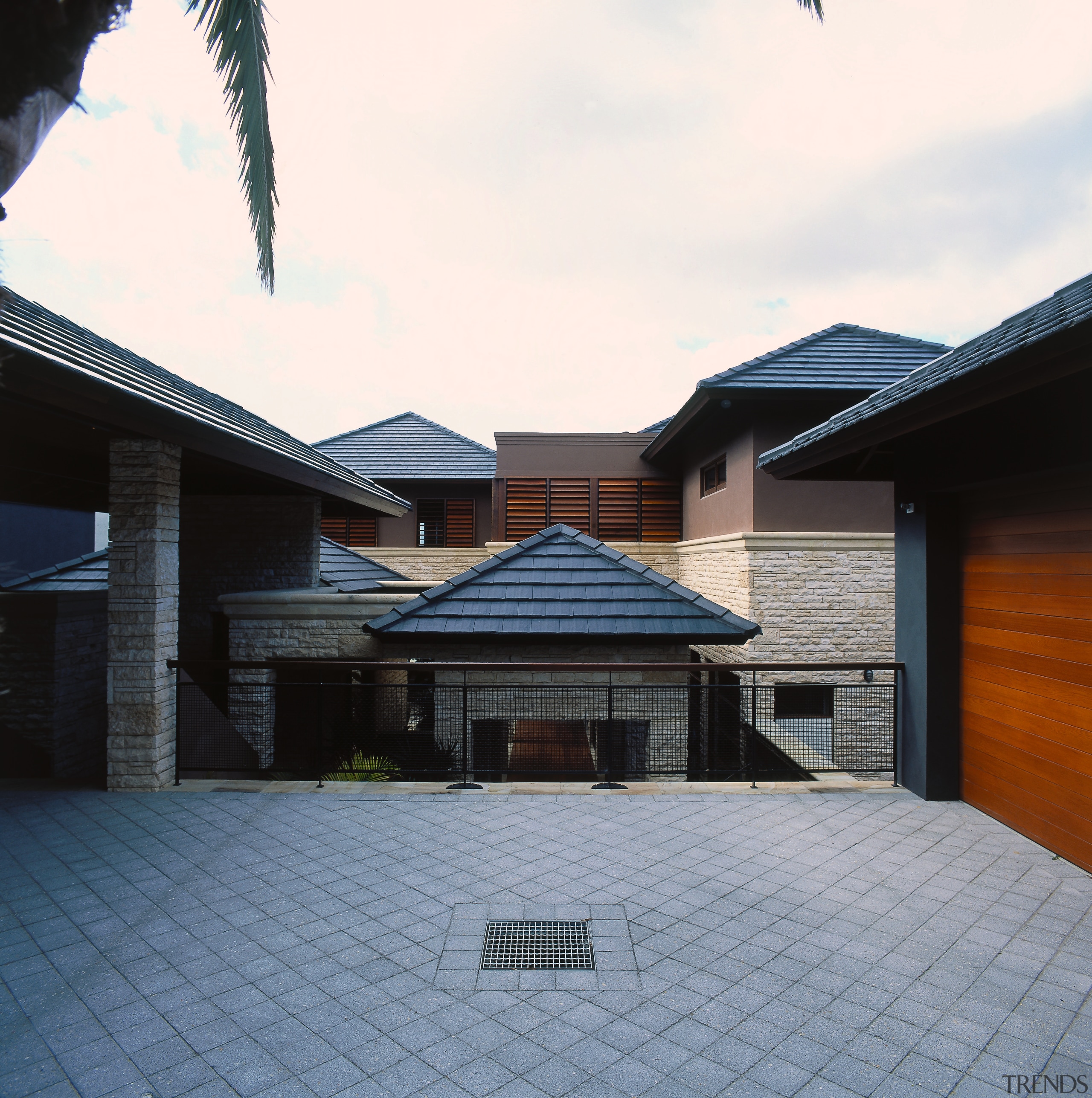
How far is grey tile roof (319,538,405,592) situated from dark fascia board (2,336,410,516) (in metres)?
3.87

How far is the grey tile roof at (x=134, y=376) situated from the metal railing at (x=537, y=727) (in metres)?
2.32

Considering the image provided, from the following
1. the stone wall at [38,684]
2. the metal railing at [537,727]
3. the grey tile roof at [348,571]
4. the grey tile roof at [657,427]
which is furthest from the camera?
the grey tile roof at [657,427]

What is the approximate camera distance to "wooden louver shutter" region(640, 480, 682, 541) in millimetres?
18531

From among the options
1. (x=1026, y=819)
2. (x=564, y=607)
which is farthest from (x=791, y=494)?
(x=1026, y=819)

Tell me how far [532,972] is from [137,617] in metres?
4.54

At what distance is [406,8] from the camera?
14.6 feet

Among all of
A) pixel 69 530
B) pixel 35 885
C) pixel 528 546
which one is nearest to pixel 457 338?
pixel 69 530

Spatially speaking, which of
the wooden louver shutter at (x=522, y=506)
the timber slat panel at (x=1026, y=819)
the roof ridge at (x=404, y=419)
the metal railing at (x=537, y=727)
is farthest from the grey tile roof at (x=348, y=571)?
the roof ridge at (x=404, y=419)

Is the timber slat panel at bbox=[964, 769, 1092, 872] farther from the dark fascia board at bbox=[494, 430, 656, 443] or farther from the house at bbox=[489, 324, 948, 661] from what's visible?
the dark fascia board at bbox=[494, 430, 656, 443]

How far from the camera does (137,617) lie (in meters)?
5.69

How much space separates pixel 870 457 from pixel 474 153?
5336 mm

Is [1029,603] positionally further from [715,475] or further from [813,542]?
[715,475]

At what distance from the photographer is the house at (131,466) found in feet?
Result: 14.6

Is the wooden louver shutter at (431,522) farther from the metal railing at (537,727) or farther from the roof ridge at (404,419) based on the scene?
the metal railing at (537,727)
